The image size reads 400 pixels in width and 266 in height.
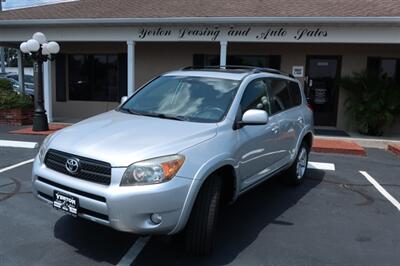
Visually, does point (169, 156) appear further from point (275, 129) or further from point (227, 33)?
point (227, 33)

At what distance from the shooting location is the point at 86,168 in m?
3.49

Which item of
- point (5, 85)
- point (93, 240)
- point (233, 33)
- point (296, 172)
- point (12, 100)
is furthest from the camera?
point (5, 85)

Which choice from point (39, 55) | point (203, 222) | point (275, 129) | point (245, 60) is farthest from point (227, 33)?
point (203, 222)

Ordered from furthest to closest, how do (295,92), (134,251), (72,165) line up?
(295,92)
(134,251)
(72,165)

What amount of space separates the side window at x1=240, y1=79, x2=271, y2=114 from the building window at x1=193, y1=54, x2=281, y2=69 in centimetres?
810

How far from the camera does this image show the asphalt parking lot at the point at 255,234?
383 cm

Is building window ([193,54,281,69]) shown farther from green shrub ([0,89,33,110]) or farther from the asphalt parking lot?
the asphalt parking lot

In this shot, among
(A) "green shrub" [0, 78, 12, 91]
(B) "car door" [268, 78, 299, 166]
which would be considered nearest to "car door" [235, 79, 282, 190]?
(B) "car door" [268, 78, 299, 166]

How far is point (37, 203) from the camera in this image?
517 cm

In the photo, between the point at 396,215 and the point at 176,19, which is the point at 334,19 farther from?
the point at 396,215

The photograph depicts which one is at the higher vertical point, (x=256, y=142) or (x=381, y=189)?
(x=256, y=142)

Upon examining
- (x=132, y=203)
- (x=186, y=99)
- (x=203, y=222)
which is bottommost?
(x=203, y=222)

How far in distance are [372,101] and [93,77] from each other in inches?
361

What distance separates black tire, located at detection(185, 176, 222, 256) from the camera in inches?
143
